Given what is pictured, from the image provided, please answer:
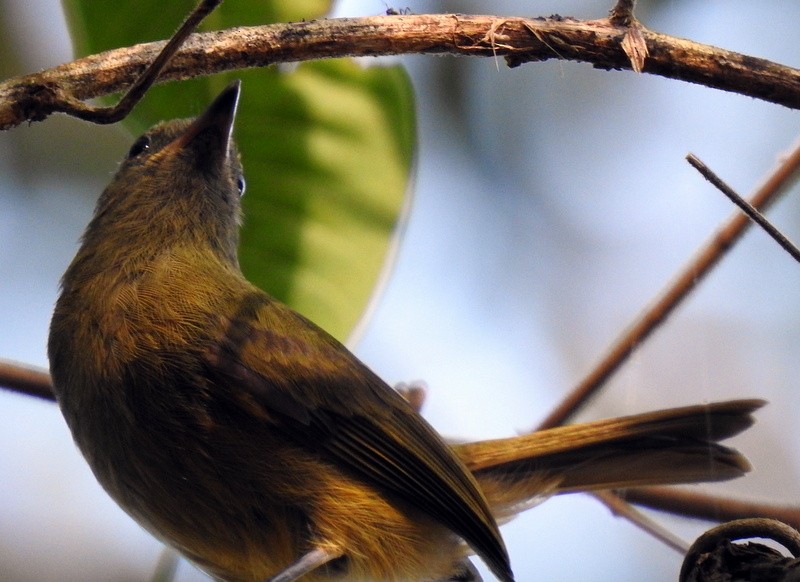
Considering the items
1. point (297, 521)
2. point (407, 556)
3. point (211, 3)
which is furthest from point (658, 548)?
point (211, 3)

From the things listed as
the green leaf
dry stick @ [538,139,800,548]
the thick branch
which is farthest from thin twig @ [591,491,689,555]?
the thick branch

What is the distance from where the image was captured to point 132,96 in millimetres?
1643

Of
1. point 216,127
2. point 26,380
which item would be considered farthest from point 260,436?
point 216,127

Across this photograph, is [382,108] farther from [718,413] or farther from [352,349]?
[718,413]

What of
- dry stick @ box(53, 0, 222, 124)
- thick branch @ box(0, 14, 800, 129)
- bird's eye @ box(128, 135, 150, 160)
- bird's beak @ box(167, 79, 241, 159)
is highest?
bird's eye @ box(128, 135, 150, 160)

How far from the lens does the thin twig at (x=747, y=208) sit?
1665 millimetres

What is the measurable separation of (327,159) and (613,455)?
48.7 inches

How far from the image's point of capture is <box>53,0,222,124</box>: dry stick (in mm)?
1611

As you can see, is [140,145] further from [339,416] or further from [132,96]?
[132,96]

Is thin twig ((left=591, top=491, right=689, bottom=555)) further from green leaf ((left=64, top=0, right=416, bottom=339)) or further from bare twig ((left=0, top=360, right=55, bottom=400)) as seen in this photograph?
bare twig ((left=0, top=360, right=55, bottom=400))

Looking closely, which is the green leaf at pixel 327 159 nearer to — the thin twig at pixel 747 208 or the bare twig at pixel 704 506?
the bare twig at pixel 704 506

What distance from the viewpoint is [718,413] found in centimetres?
267

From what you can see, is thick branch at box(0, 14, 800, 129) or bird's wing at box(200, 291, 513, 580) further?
bird's wing at box(200, 291, 513, 580)

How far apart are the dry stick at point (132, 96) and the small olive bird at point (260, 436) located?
2.49ft
